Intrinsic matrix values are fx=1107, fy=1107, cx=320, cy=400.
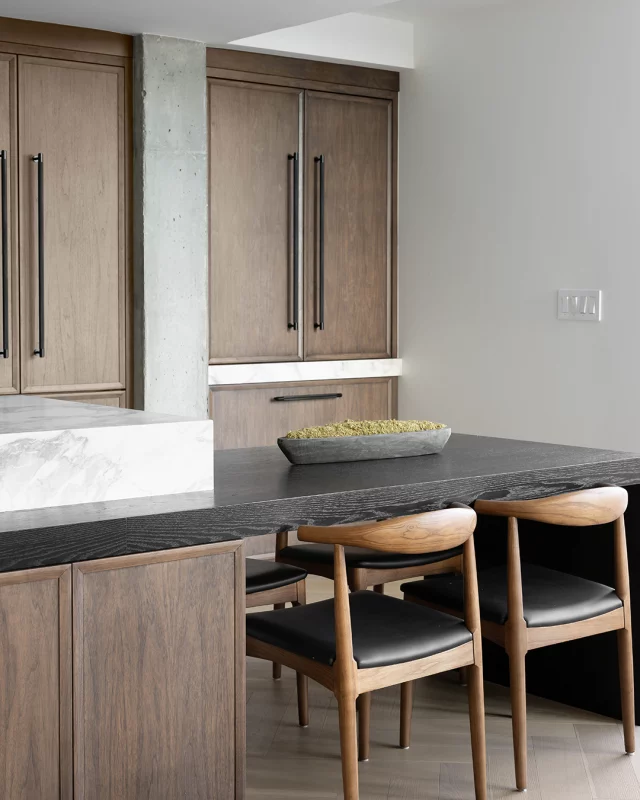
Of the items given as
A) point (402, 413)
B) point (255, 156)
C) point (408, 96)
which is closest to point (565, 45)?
point (408, 96)

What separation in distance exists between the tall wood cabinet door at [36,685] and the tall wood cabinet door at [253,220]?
3.08m

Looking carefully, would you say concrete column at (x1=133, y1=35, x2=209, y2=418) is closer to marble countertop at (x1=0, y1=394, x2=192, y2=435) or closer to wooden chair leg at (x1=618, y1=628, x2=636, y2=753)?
marble countertop at (x1=0, y1=394, x2=192, y2=435)

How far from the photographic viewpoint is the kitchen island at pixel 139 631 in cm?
206

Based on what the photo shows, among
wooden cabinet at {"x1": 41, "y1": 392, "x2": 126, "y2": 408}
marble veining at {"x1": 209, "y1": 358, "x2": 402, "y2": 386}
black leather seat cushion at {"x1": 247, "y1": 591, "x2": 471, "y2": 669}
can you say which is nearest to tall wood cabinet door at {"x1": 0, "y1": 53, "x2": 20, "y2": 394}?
wooden cabinet at {"x1": 41, "y1": 392, "x2": 126, "y2": 408}

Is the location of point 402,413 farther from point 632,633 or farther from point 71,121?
point 632,633

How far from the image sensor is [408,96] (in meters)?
5.62

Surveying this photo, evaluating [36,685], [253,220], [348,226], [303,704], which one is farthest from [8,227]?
[36,685]

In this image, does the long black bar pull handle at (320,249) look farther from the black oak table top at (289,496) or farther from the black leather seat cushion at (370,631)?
the black leather seat cushion at (370,631)

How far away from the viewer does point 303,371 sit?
212 inches

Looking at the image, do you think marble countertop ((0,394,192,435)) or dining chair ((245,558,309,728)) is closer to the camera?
marble countertop ((0,394,192,435))

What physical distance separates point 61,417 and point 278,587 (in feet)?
2.91

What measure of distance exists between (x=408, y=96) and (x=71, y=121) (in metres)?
1.85

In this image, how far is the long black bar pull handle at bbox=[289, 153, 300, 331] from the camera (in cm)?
532

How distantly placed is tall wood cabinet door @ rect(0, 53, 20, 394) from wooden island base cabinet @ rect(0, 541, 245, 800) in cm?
246
